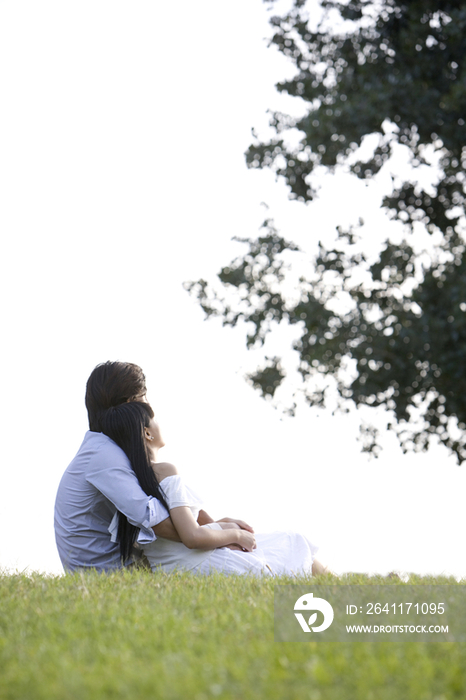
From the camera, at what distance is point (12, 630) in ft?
12.3

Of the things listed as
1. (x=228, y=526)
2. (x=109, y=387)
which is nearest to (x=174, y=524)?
(x=228, y=526)

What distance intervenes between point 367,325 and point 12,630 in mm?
3951

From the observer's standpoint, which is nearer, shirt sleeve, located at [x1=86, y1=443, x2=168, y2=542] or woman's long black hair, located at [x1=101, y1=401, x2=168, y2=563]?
shirt sleeve, located at [x1=86, y1=443, x2=168, y2=542]

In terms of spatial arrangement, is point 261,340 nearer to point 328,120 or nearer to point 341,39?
point 328,120

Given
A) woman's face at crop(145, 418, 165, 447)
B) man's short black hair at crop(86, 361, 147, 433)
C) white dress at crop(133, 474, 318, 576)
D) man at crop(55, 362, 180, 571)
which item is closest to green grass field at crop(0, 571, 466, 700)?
man at crop(55, 362, 180, 571)

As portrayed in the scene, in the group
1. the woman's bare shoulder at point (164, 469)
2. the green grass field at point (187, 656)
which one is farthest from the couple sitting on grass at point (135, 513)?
the green grass field at point (187, 656)

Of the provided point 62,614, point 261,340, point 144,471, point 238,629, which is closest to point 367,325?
point 261,340

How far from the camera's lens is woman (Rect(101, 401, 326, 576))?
5.60m

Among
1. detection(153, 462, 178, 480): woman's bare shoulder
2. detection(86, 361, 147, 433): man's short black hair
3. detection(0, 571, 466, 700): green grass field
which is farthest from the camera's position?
detection(86, 361, 147, 433): man's short black hair

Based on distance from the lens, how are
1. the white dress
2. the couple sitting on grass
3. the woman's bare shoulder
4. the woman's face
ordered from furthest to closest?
the woman's face, the woman's bare shoulder, the white dress, the couple sitting on grass

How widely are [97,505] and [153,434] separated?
920mm

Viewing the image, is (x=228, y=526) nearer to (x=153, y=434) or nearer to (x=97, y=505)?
(x=153, y=434)

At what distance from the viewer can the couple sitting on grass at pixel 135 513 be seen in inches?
220

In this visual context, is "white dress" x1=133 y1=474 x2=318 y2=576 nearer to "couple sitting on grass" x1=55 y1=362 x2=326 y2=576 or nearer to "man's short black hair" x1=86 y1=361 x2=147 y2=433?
"couple sitting on grass" x1=55 y1=362 x2=326 y2=576
